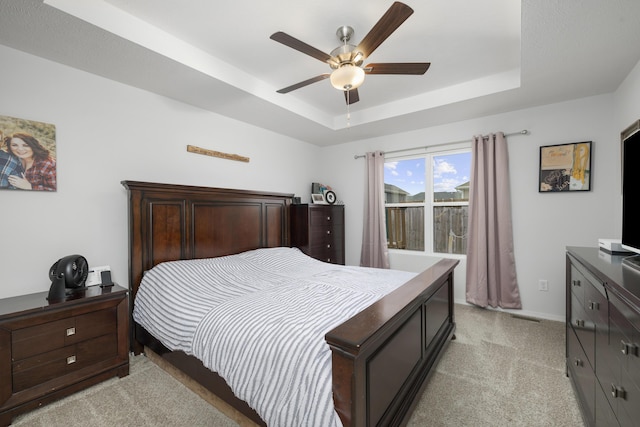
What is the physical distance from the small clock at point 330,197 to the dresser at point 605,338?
9.91ft

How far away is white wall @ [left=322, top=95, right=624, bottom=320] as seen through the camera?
9.14 feet

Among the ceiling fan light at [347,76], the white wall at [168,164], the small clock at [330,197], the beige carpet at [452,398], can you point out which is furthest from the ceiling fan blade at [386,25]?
the small clock at [330,197]

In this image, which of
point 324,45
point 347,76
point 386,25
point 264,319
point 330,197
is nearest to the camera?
point 264,319

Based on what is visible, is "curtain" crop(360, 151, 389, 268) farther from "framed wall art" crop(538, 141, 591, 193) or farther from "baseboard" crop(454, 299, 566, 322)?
"framed wall art" crop(538, 141, 591, 193)

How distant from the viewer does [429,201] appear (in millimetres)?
3920

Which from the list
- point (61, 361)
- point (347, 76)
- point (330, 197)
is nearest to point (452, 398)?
point (347, 76)

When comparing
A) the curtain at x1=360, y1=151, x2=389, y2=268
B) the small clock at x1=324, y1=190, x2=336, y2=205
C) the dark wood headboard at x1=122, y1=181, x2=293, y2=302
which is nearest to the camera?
the dark wood headboard at x1=122, y1=181, x2=293, y2=302

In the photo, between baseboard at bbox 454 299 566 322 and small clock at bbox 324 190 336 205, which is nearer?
baseboard at bbox 454 299 566 322

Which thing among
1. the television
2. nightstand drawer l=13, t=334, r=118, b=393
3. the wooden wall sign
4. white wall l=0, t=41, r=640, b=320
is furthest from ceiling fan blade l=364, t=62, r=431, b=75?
nightstand drawer l=13, t=334, r=118, b=393

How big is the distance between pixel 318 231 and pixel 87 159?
8.66ft

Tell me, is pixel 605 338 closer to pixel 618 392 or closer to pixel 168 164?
pixel 618 392

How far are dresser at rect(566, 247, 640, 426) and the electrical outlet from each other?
1422mm

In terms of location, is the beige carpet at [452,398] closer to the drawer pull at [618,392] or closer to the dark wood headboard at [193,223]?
the drawer pull at [618,392]

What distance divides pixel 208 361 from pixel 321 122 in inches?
120
